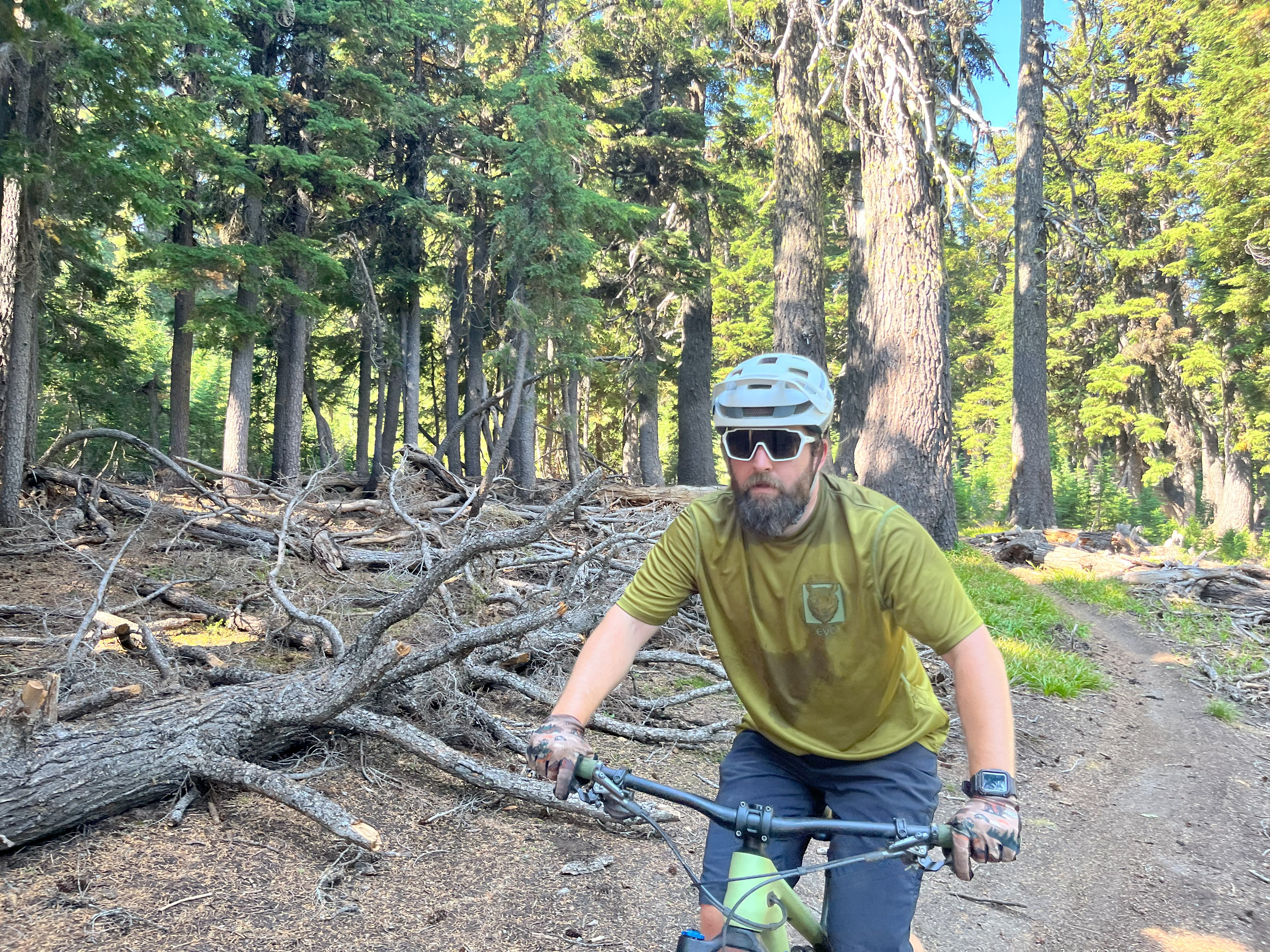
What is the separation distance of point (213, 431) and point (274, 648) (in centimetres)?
2347

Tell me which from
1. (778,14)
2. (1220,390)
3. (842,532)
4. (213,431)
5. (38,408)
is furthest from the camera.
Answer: (213,431)

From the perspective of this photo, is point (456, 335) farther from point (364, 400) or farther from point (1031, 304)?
point (1031, 304)

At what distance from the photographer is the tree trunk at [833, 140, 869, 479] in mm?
15086

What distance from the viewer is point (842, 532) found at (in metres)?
2.33

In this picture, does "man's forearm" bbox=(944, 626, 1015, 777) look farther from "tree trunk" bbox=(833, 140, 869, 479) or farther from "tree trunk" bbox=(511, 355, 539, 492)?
"tree trunk" bbox=(511, 355, 539, 492)

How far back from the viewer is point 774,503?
2.29 m

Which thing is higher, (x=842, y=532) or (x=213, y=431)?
(x=213, y=431)

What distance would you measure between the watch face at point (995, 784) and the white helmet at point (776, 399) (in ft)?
3.10

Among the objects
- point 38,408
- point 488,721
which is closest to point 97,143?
point 38,408

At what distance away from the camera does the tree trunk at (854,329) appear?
1509 cm

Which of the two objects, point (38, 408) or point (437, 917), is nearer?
point (437, 917)

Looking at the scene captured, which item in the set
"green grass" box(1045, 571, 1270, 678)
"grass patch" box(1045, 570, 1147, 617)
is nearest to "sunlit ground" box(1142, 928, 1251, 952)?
"green grass" box(1045, 571, 1270, 678)

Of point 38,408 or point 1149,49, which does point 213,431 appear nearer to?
point 38,408

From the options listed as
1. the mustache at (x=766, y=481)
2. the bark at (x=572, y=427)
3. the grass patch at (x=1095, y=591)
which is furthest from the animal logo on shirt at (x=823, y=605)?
the bark at (x=572, y=427)
